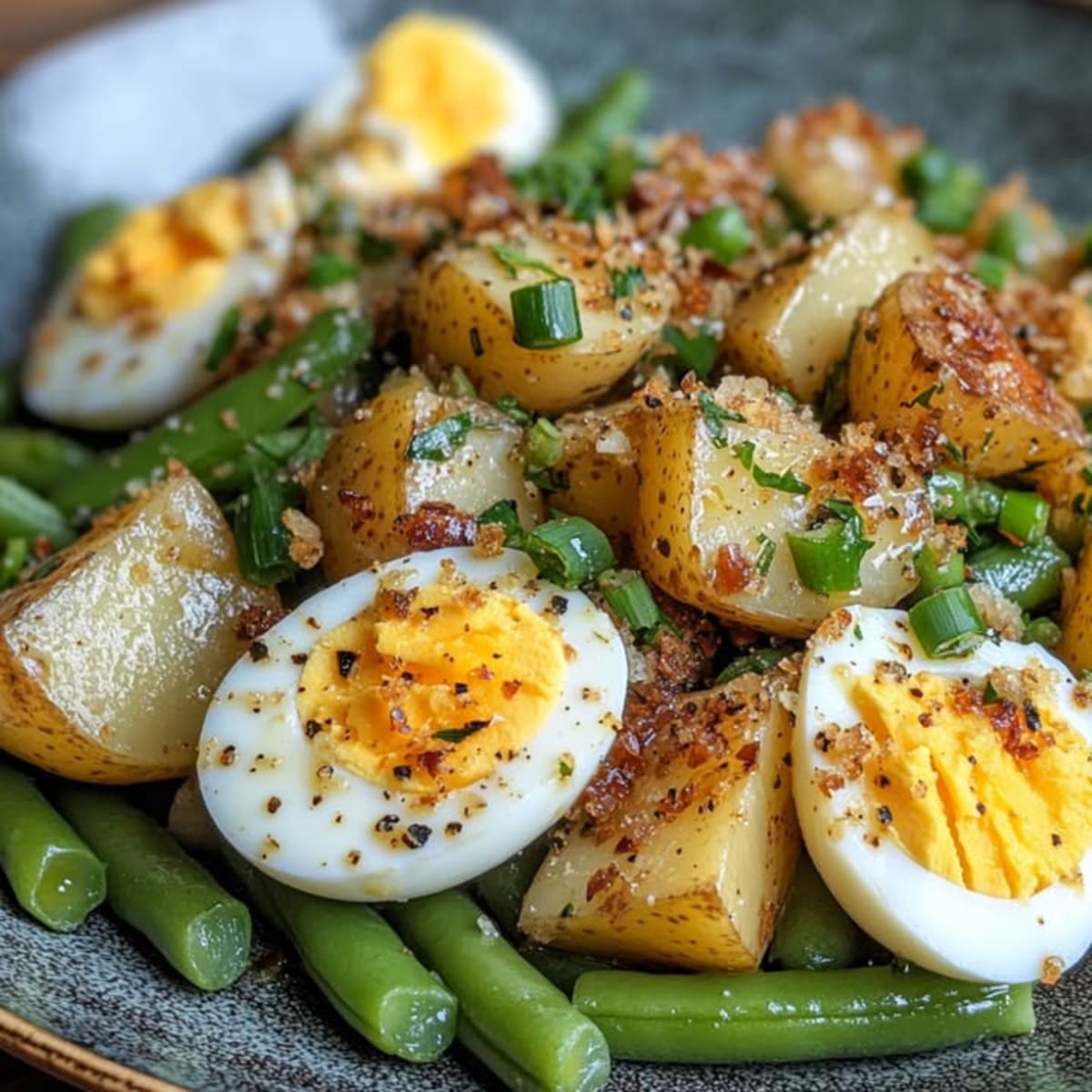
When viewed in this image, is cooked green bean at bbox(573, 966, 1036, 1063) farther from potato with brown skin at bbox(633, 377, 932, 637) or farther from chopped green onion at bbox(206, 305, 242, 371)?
chopped green onion at bbox(206, 305, 242, 371)

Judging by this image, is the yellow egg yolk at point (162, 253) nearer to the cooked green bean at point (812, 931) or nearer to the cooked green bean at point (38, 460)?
the cooked green bean at point (38, 460)

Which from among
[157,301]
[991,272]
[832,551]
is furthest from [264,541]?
[991,272]

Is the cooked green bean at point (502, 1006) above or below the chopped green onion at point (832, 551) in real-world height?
below

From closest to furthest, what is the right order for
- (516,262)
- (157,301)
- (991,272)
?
(516,262) < (991,272) < (157,301)

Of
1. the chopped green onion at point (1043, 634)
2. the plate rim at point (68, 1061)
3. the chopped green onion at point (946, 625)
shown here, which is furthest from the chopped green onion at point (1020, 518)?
the plate rim at point (68, 1061)

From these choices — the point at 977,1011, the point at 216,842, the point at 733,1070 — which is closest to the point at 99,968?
the point at 216,842

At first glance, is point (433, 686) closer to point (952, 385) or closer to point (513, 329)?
point (513, 329)

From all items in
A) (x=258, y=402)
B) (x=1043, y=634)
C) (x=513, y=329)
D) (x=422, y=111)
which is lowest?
(x=1043, y=634)
